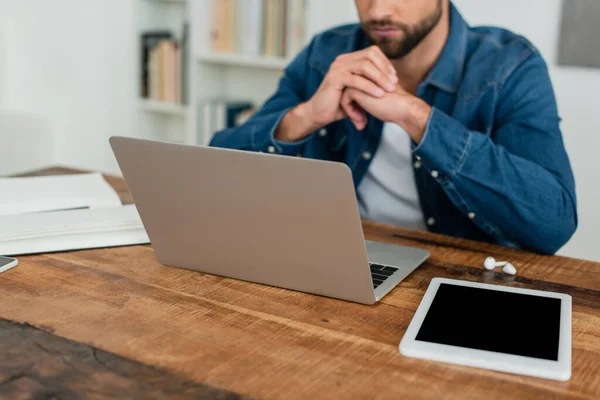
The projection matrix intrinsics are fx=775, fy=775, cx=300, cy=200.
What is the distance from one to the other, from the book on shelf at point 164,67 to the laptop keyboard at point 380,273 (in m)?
2.34

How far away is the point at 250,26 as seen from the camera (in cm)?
306

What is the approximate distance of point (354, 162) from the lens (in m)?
1.75

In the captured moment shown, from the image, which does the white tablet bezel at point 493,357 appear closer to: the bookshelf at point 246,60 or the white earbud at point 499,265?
the white earbud at point 499,265

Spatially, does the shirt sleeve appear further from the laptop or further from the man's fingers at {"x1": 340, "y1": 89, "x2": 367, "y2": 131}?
the laptop

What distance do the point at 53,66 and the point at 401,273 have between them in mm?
2751

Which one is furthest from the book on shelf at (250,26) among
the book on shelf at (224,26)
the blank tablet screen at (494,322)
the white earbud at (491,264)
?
the blank tablet screen at (494,322)

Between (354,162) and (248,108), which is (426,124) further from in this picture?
(248,108)

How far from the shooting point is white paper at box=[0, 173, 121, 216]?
53.5 inches

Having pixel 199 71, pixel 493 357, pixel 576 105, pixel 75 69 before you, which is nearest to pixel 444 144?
pixel 493 357

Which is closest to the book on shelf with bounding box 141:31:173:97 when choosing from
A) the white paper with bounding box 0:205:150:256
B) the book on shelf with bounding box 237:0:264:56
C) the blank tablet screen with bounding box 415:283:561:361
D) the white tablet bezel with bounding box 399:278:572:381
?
the book on shelf with bounding box 237:0:264:56

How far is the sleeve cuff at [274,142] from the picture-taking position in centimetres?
159

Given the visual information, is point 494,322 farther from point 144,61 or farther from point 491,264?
point 144,61

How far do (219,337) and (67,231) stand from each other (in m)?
0.45

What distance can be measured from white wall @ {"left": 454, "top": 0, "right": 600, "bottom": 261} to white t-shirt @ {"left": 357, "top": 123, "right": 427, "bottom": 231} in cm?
93
